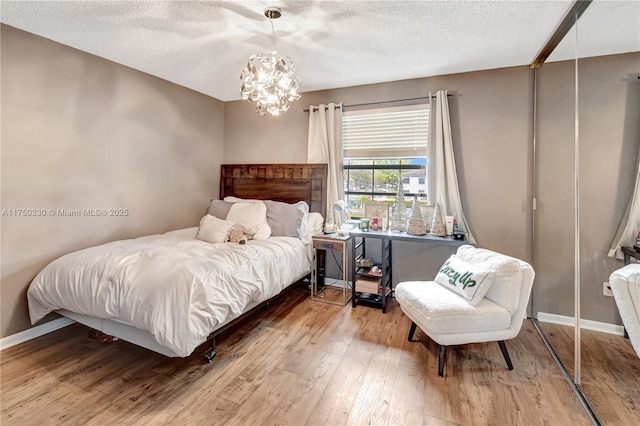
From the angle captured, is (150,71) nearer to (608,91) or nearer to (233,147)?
(233,147)

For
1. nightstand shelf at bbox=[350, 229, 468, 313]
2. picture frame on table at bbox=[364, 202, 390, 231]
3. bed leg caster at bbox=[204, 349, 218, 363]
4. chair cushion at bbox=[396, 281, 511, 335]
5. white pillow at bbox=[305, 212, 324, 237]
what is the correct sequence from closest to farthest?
chair cushion at bbox=[396, 281, 511, 335], bed leg caster at bbox=[204, 349, 218, 363], nightstand shelf at bbox=[350, 229, 468, 313], picture frame on table at bbox=[364, 202, 390, 231], white pillow at bbox=[305, 212, 324, 237]

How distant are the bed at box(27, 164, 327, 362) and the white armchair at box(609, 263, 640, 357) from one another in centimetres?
236

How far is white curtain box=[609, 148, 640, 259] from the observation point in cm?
172

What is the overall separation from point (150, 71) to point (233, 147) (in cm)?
141

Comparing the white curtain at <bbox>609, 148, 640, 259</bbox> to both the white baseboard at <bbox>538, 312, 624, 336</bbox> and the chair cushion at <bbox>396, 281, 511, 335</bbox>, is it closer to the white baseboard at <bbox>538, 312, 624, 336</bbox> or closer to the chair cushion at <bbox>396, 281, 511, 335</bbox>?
the white baseboard at <bbox>538, 312, 624, 336</bbox>

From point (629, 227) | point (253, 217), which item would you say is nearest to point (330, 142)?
point (253, 217)

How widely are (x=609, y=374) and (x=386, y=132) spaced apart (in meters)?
2.77

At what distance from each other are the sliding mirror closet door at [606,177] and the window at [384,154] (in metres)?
1.43

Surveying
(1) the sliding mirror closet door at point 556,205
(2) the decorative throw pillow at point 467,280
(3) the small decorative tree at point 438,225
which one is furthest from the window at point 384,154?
(2) the decorative throw pillow at point 467,280

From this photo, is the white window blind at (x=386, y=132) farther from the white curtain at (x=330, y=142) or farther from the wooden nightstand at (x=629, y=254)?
the wooden nightstand at (x=629, y=254)

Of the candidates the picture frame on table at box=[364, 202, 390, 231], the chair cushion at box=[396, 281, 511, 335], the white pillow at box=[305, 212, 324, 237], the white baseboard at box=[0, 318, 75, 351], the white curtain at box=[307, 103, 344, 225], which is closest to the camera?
the chair cushion at box=[396, 281, 511, 335]

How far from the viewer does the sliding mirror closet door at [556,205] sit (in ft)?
7.30

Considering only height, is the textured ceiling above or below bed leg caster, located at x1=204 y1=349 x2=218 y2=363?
above

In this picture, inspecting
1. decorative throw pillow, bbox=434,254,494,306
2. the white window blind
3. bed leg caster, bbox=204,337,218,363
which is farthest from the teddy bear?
decorative throw pillow, bbox=434,254,494,306
